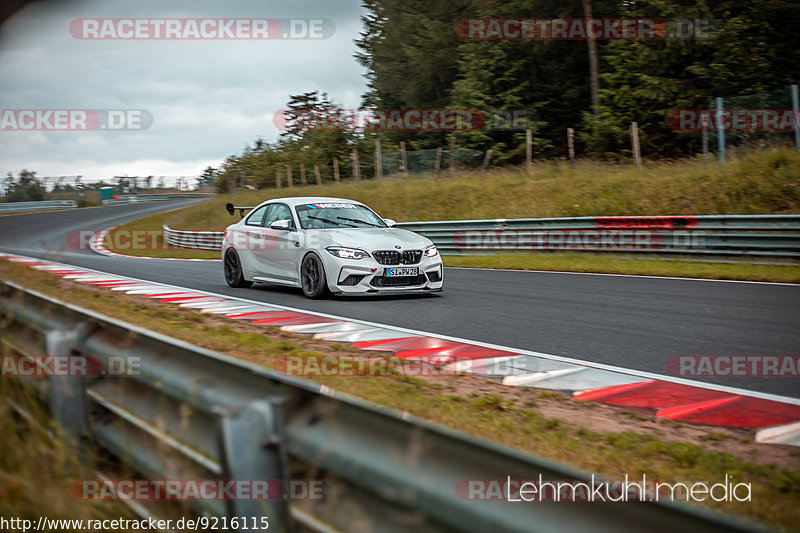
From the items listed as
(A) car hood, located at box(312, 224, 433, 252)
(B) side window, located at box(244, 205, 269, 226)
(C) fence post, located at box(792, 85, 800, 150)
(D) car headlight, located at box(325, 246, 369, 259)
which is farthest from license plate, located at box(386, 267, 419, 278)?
(C) fence post, located at box(792, 85, 800, 150)

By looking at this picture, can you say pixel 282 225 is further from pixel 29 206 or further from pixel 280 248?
pixel 29 206

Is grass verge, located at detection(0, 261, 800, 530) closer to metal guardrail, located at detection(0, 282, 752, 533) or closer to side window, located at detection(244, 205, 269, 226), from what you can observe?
metal guardrail, located at detection(0, 282, 752, 533)

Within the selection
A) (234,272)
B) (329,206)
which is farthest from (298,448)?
(234,272)

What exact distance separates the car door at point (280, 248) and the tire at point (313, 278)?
0.74 feet

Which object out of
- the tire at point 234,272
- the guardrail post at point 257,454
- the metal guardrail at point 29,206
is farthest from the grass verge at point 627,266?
the metal guardrail at point 29,206

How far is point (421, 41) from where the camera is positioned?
154 ft

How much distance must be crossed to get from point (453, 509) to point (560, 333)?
6058mm

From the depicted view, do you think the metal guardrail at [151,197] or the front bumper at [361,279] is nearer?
the front bumper at [361,279]

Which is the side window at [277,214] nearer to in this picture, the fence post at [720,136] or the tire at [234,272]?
the tire at [234,272]

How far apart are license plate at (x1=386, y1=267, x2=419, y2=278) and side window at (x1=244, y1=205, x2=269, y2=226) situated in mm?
2965

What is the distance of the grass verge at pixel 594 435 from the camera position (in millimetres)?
3457

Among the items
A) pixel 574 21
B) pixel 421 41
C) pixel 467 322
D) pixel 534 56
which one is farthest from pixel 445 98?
pixel 467 322

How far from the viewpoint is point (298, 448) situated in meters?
2.16

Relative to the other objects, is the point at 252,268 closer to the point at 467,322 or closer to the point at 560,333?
the point at 467,322
